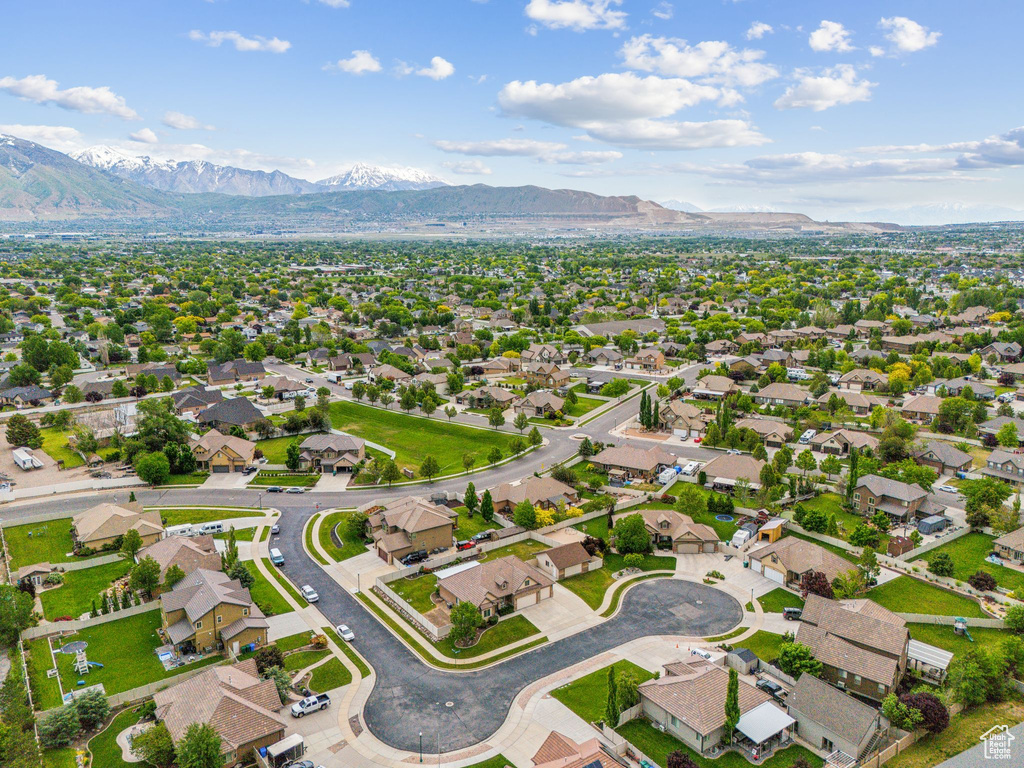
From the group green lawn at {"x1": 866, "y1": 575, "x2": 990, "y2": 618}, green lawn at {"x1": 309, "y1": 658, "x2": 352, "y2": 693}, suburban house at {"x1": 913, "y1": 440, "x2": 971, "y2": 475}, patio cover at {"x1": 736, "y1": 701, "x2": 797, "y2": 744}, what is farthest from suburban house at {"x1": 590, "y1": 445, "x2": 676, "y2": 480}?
green lawn at {"x1": 309, "y1": 658, "x2": 352, "y2": 693}

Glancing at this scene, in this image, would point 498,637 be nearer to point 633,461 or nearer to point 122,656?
point 122,656

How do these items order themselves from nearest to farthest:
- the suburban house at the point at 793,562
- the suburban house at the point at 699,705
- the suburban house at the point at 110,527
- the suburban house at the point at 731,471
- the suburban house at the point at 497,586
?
the suburban house at the point at 699,705
the suburban house at the point at 497,586
the suburban house at the point at 793,562
the suburban house at the point at 110,527
the suburban house at the point at 731,471

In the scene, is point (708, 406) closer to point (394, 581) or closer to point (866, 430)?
point (866, 430)

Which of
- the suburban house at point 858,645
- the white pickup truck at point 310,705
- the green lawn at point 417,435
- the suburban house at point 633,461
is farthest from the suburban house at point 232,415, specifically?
the suburban house at point 858,645

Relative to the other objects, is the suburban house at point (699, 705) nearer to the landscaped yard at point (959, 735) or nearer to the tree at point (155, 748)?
the landscaped yard at point (959, 735)

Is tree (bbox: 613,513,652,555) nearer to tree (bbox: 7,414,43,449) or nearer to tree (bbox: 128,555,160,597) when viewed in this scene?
tree (bbox: 128,555,160,597)

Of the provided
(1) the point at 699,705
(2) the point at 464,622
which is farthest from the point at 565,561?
(1) the point at 699,705

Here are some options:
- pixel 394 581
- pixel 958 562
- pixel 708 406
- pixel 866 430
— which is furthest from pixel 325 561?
pixel 866 430
